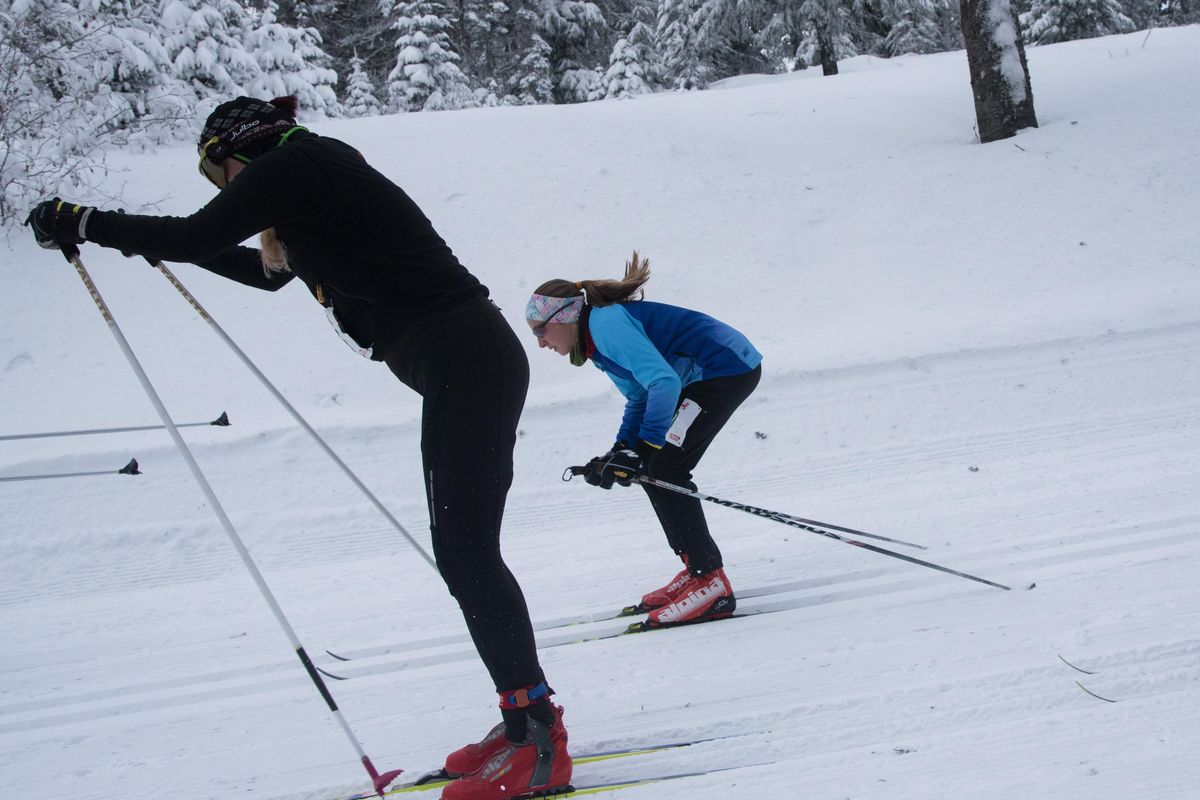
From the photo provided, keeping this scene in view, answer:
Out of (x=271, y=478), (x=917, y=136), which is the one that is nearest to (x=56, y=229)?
(x=271, y=478)

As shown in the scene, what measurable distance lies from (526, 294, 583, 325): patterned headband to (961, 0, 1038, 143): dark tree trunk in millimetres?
7627

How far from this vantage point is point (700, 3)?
2042 centimetres

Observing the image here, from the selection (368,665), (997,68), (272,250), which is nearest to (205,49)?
(997,68)

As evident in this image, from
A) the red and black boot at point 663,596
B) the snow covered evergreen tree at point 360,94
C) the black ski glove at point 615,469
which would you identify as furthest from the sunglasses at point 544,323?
the snow covered evergreen tree at point 360,94

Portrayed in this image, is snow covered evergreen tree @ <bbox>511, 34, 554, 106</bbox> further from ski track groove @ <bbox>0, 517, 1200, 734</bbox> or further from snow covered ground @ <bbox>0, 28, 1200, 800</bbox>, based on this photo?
ski track groove @ <bbox>0, 517, 1200, 734</bbox>

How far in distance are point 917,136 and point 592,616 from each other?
7.98 meters

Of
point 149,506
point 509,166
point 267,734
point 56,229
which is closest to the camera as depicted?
point 56,229

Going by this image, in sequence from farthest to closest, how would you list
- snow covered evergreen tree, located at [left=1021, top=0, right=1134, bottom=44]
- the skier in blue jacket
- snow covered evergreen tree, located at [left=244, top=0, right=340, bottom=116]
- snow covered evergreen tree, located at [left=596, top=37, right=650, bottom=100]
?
snow covered evergreen tree, located at [left=596, top=37, right=650, bottom=100]
snow covered evergreen tree, located at [left=1021, top=0, right=1134, bottom=44]
snow covered evergreen tree, located at [left=244, top=0, right=340, bottom=116]
the skier in blue jacket

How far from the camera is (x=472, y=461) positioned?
7.51ft

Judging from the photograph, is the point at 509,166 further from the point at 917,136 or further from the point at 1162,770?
the point at 1162,770

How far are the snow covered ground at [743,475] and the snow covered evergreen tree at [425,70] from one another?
9.89 metres

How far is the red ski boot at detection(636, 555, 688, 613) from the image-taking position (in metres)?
3.75

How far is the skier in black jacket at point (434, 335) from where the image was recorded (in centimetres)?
217

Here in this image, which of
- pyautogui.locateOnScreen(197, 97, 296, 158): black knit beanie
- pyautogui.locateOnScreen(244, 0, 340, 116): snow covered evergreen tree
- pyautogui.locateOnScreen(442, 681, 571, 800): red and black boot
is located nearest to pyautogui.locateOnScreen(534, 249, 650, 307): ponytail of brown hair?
pyautogui.locateOnScreen(197, 97, 296, 158): black knit beanie
